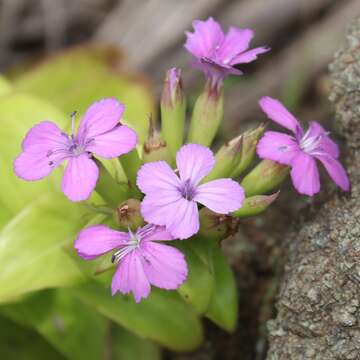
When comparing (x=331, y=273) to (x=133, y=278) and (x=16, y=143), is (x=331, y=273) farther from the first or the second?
(x=16, y=143)

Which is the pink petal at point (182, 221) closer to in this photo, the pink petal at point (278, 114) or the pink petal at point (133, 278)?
the pink petal at point (133, 278)

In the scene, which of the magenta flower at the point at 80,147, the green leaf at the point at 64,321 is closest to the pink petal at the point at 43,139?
the magenta flower at the point at 80,147

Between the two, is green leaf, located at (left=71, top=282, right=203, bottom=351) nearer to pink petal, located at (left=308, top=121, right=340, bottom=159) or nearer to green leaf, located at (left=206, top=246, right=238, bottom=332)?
green leaf, located at (left=206, top=246, right=238, bottom=332)

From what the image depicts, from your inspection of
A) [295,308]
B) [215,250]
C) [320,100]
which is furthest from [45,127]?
[320,100]

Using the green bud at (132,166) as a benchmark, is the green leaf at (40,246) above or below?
below

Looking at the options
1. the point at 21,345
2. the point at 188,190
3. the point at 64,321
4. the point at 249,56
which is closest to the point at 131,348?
the point at 64,321

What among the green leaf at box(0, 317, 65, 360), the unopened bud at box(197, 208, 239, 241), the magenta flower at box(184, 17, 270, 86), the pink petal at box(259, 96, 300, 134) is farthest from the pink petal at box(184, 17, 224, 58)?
the green leaf at box(0, 317, 65, 360)
